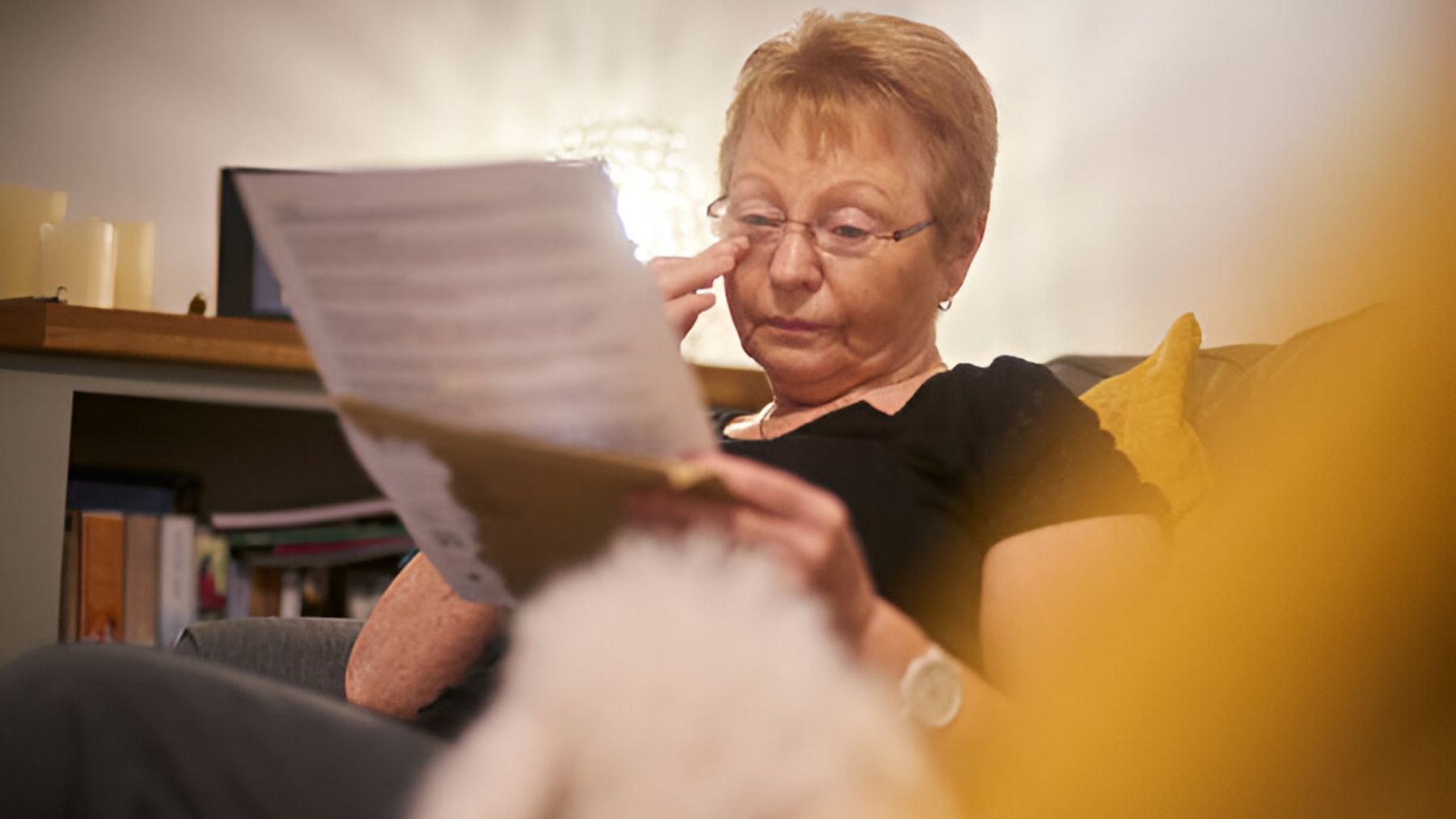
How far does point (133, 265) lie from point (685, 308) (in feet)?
4.53

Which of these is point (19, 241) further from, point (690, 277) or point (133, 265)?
point (690, 277)

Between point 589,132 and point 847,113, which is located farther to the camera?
point 589,132

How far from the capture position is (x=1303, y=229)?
171 centimetres

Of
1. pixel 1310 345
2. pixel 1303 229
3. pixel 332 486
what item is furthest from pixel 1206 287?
pixel 332 486

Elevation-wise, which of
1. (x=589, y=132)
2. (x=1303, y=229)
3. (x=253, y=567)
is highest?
(x=589, y=132)

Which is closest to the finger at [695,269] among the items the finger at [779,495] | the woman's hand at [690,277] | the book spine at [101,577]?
the woman's hand at [690,277]

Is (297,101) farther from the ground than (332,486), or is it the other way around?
(297,101)

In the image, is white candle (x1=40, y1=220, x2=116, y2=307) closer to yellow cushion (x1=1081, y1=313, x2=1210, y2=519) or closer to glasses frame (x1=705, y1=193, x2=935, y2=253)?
glasses frame (x1=705, y1=193, x2=935, y2=253)

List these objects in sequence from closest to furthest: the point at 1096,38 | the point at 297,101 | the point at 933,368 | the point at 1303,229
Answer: the point at 933,368 < the point at 1303,229 < the point at 1096,38 < the point at 297,101

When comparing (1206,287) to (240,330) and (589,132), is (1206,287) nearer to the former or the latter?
(589,132)

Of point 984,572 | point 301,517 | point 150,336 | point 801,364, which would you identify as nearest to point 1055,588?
point 984,572

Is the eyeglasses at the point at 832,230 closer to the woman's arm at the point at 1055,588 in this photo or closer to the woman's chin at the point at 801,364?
the woman's chin at the point at 801,364

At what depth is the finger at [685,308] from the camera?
0.96m

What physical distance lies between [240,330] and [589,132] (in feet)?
2.35
